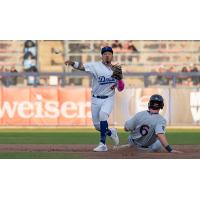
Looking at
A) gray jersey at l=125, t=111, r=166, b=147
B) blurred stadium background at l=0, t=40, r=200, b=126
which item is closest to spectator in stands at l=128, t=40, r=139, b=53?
blurred stadium background at l=0, t=40, r=200, b=126

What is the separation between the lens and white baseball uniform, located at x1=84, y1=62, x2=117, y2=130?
1617 cm

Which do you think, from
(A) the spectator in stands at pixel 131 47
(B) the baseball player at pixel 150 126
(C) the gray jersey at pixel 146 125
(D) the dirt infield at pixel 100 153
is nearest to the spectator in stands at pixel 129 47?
(A) the spectator in stands at pixel 131 47

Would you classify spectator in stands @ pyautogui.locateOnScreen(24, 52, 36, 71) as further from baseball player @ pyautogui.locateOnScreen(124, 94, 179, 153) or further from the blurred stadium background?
baseball player @ pyautogui.locateOnScreen(124, 94, 179, 153)

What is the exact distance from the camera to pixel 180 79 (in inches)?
1168

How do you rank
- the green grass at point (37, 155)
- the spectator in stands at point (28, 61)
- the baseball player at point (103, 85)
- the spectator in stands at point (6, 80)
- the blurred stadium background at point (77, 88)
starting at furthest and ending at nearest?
the spectator in stands at point (28, 61) < the spectator in stands at point (6, 80) < the blurred stadium background at point (77, 88) < the baseball player at point (103, 85) < the green grass at point (37, 155)

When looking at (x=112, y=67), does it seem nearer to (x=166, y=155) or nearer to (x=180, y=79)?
(x=166, y=155)

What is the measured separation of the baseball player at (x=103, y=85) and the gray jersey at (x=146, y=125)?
703mm

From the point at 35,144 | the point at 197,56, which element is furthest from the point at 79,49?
the point at 35,144

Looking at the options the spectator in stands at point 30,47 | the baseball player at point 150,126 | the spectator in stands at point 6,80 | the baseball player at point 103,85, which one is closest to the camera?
the baseball player at point 150,126

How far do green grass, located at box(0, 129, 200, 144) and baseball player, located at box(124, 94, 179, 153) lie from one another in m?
4.09

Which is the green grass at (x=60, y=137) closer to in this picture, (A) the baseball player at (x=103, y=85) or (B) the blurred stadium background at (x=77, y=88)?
(A) the baseball player at (x=103, y=85)

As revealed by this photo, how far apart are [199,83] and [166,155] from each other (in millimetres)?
14312

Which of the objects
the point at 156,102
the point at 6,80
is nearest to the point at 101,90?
the point at 156,102

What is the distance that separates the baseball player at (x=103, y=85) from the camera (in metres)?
16.1
